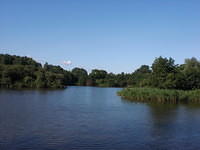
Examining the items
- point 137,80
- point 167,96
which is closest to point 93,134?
point 167,96

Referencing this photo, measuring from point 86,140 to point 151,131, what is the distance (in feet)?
19.2

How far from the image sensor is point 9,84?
7662 centimetres

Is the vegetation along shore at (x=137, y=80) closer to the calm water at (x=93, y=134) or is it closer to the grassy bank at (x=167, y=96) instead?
the grassy bank at (x=167, y=96)

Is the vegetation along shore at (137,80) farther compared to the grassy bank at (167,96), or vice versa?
the vegetation along shore at (137,80)

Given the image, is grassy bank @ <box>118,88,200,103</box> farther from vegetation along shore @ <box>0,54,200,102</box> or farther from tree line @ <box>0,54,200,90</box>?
tree line @ <box>0,54,200,90</box>

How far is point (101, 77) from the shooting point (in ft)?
460

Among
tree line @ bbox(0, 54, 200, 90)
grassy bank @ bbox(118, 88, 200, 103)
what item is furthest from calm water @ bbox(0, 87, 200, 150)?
tree line @ bbox(0, 54, 200, 90)

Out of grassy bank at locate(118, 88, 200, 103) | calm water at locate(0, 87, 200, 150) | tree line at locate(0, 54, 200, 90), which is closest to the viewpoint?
calm water at locate(0, 87, 200, 150)

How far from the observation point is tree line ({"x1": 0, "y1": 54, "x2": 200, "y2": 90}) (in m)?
50.8

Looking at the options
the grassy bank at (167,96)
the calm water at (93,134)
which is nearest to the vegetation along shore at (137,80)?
the grassy bank at (167,96)

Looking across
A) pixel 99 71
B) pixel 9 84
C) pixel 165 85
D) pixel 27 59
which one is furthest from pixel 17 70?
pixel 99 71

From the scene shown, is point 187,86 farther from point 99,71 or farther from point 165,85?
point 99,71

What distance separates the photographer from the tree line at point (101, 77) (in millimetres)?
50812

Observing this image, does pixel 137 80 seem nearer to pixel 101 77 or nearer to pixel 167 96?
pixel 167 96
